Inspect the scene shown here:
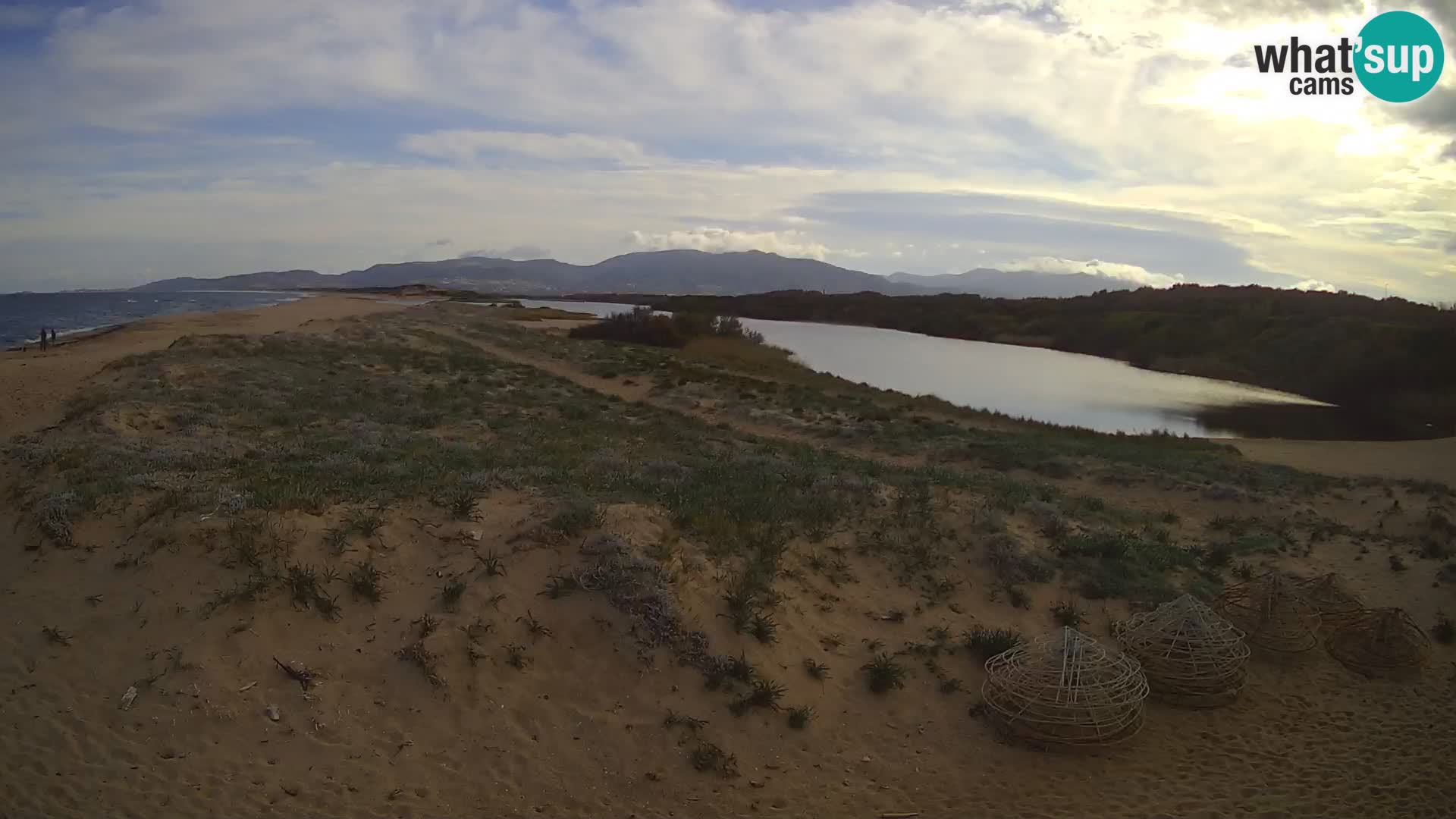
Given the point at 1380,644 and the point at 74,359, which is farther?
the point at 74,359

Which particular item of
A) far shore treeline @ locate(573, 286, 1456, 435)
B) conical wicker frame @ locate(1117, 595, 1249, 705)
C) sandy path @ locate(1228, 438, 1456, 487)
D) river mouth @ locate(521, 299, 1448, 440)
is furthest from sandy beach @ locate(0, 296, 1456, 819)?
far shore treeline @ locate(573, 286, 1456, 435)

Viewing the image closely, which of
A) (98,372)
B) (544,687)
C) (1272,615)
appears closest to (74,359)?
(98,372)

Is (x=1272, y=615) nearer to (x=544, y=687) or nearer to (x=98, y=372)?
(x=544, y=687)

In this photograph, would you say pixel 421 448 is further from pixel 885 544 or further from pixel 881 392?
pixel 881 392

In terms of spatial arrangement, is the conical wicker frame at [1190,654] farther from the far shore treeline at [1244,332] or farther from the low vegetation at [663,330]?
the low vegetation at [663,330]

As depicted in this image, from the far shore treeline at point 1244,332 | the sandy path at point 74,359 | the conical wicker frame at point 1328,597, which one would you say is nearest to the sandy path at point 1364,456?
the far shore treeline at point 1244,332

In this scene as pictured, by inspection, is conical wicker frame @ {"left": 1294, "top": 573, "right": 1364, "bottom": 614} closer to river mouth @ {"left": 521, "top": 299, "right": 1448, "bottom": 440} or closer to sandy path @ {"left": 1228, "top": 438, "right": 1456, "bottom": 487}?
sandy path @ {"left": 1228, "top": 438, "right": 1456, "bottom": 487}
